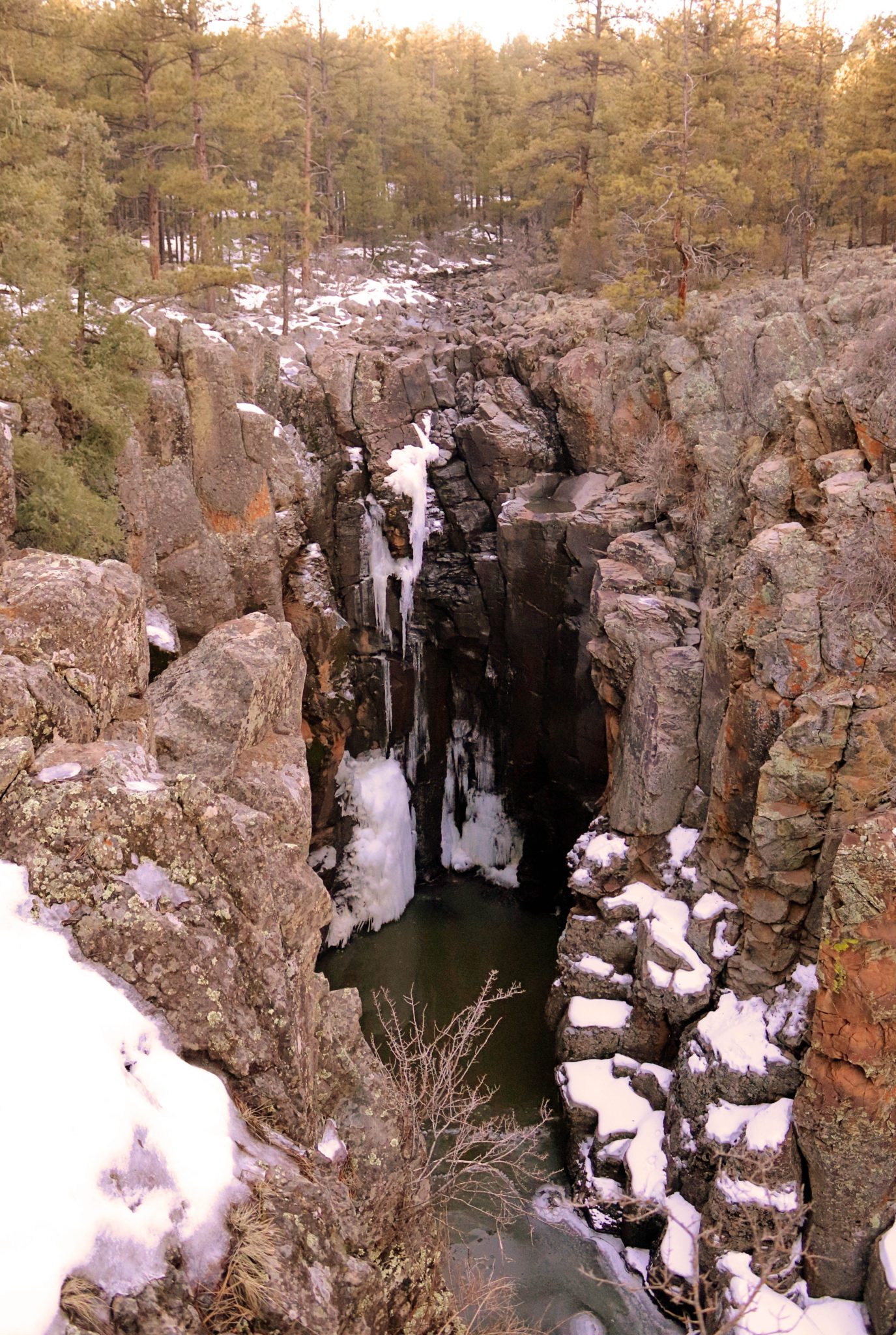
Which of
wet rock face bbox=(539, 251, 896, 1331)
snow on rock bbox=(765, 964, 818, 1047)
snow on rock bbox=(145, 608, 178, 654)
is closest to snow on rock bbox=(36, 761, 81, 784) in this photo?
snow on rock bbox=(145, 608, 178, 654)

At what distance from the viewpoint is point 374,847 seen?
19719 millimetres

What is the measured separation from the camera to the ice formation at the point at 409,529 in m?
20.2

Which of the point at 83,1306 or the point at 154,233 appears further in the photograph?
the point at 154,233

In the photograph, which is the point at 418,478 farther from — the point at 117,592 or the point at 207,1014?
the point at 207,1014

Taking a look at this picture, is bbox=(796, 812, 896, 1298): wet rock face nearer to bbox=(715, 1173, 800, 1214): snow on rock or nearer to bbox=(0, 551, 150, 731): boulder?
bbox=(715, 1173, 800, 1214): snow on rock

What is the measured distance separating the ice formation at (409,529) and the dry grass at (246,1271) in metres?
16.5

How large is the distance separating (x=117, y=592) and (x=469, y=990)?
12559mm

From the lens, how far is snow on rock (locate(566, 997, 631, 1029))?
1345cm

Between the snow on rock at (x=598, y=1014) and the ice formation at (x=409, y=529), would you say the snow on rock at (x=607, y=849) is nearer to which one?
the snow on rock at (x=598, y=1014)

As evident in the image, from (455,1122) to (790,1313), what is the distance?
605cm

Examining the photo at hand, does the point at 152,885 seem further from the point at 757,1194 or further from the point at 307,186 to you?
the point at 307,186

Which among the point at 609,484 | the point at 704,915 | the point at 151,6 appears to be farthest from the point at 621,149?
the point at 704,915

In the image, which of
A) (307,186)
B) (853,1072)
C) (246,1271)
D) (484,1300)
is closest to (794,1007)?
(853,1072)

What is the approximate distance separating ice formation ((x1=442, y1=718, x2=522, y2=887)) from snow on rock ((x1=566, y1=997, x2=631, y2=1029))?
7.31m
